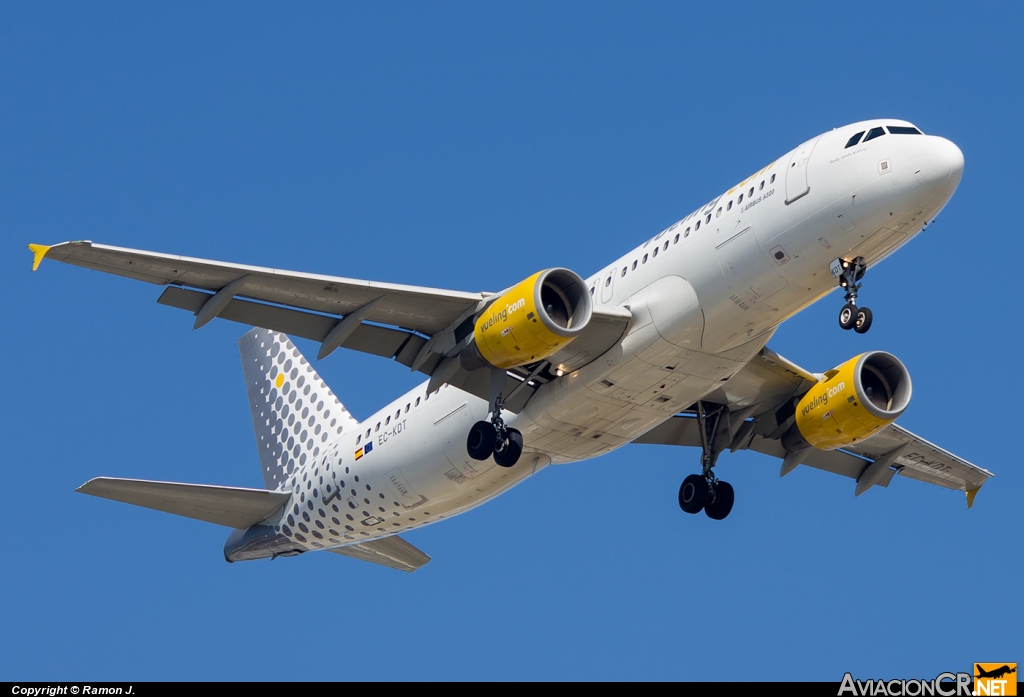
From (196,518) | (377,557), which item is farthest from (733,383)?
(196,518)

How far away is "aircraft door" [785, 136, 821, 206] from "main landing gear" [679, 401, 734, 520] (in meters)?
7.74

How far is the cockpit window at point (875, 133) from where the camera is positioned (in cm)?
2516

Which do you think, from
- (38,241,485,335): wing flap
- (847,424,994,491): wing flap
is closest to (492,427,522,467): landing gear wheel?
(38,241,485,335): wing flap

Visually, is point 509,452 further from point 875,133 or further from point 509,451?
point 875,133

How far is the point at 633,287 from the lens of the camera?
1071 inches

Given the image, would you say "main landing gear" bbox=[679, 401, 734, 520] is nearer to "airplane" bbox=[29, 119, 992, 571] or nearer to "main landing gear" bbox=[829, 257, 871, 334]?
"airplane" bbox=[29, 119, 992, 571]

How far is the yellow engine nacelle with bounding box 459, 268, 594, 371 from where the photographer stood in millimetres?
25984

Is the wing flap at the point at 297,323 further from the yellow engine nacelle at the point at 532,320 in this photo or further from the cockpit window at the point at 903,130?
the cockpit window at the point at 903,130

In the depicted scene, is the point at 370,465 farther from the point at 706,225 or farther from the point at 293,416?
the point at 706,225

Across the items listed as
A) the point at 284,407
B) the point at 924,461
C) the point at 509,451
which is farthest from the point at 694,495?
the point at 284,407

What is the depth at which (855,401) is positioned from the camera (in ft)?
99.3

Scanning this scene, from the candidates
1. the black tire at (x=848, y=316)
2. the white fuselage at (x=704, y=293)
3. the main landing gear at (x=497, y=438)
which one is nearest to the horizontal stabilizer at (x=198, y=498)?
the white fuselage at (x=704, y=293)

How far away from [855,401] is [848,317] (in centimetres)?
539

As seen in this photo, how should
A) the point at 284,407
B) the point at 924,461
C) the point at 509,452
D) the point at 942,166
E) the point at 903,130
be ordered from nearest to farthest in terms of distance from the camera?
the point at 942,166 < the point at 903,130 < the point at 509,452 < the point at 924,461 < the point at 284,407
